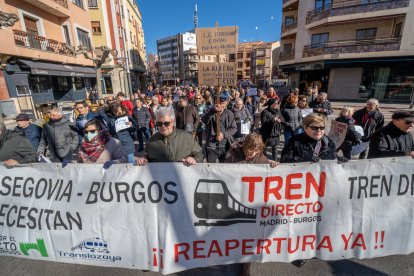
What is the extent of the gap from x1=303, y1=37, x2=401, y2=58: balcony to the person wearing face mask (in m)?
21.8

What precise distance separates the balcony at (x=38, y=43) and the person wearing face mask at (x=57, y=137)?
471 inches

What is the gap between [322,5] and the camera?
1984cm

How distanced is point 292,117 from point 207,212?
368cm

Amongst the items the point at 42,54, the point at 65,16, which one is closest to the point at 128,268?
the point at 42,54

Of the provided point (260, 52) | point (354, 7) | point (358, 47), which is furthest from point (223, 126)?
point (260, 52)

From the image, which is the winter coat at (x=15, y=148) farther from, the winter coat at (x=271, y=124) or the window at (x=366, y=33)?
the window at (x=366, y=33)

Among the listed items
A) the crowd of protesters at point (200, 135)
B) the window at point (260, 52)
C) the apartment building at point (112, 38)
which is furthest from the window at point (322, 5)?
the window at point (260, 52)

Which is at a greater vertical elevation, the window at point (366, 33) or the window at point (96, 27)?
the window at point (96, 27)

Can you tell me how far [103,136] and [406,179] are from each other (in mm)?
3814

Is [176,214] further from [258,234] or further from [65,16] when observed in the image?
[65,16]

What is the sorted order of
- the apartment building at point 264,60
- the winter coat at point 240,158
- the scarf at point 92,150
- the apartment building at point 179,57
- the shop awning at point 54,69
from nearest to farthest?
the winter coat at point 240,158 < the scarf at point 92,150 < the shop awning at point 54,69 < the apartment building at point 264,60 < the apartment building at point 179,57

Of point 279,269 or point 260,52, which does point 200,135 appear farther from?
point 260,52

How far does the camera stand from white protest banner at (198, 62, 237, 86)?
434 cm

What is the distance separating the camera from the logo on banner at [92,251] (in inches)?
87.7
